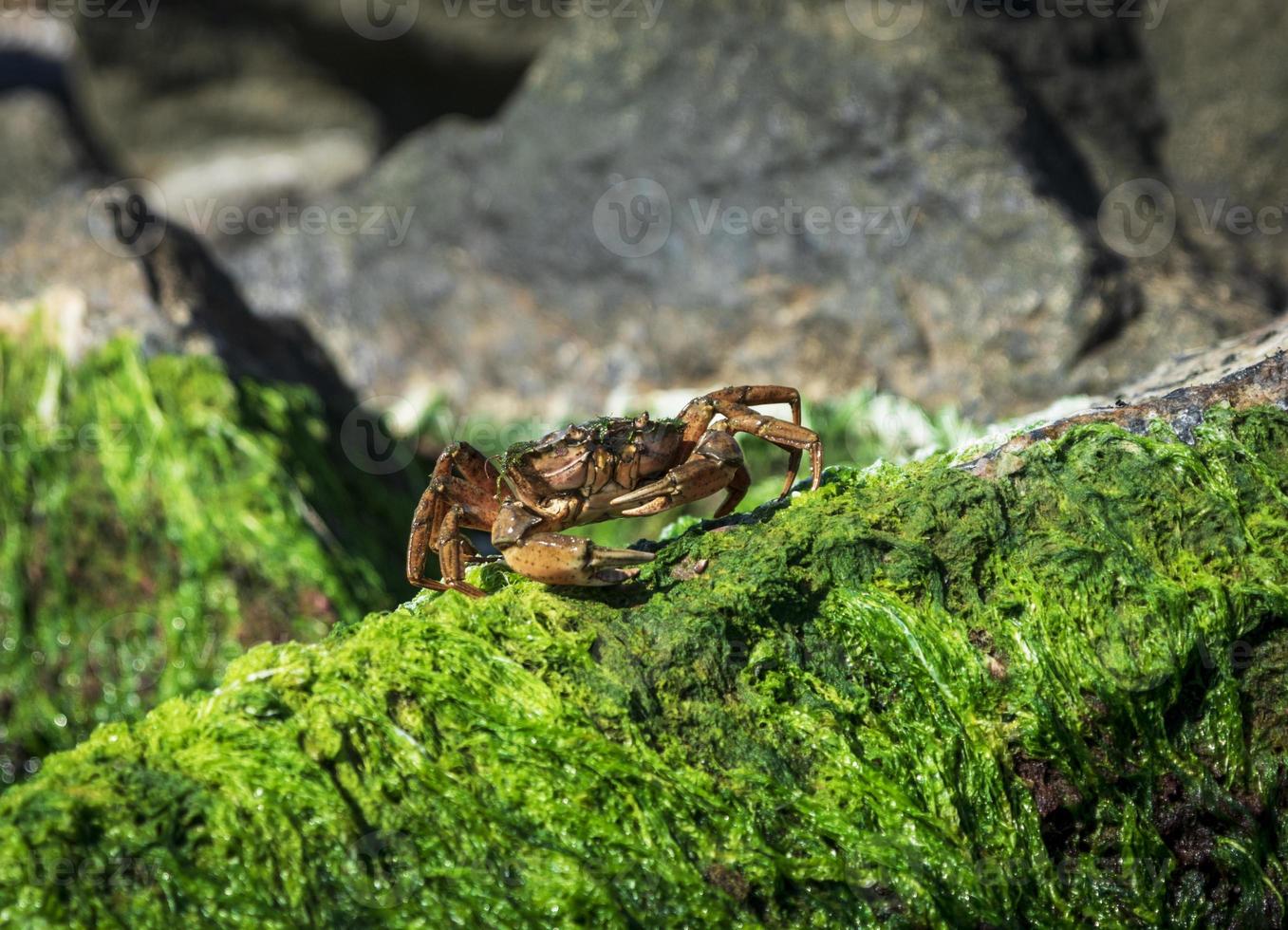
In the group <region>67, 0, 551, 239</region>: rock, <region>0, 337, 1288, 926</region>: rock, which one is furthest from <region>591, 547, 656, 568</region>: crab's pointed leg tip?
<region>67, 0, 551, 239</region>: rock

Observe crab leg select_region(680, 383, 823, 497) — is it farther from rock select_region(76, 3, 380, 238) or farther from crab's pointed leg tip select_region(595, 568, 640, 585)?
rock select_region(76, 3, 380, 238)

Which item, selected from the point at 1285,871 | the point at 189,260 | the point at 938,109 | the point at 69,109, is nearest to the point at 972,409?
the point at 938,109

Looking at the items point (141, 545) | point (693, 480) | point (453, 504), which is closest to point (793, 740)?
point (693, 480)

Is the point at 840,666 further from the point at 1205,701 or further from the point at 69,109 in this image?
the point at 69,109

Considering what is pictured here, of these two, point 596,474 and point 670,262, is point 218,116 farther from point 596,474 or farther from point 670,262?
point 596,474

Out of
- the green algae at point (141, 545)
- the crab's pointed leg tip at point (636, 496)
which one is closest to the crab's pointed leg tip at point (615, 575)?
the crab's pointed leg tip at point (636, 496)

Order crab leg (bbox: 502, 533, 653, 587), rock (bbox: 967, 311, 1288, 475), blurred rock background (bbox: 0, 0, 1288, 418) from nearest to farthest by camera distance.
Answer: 1. crab leg (bbox: 502, 533, 653, 587)
2. rock (bbox: 967, 311, 1288, 475)
3. blurred rock background (bbox: 0, 0, 1288, 418)
